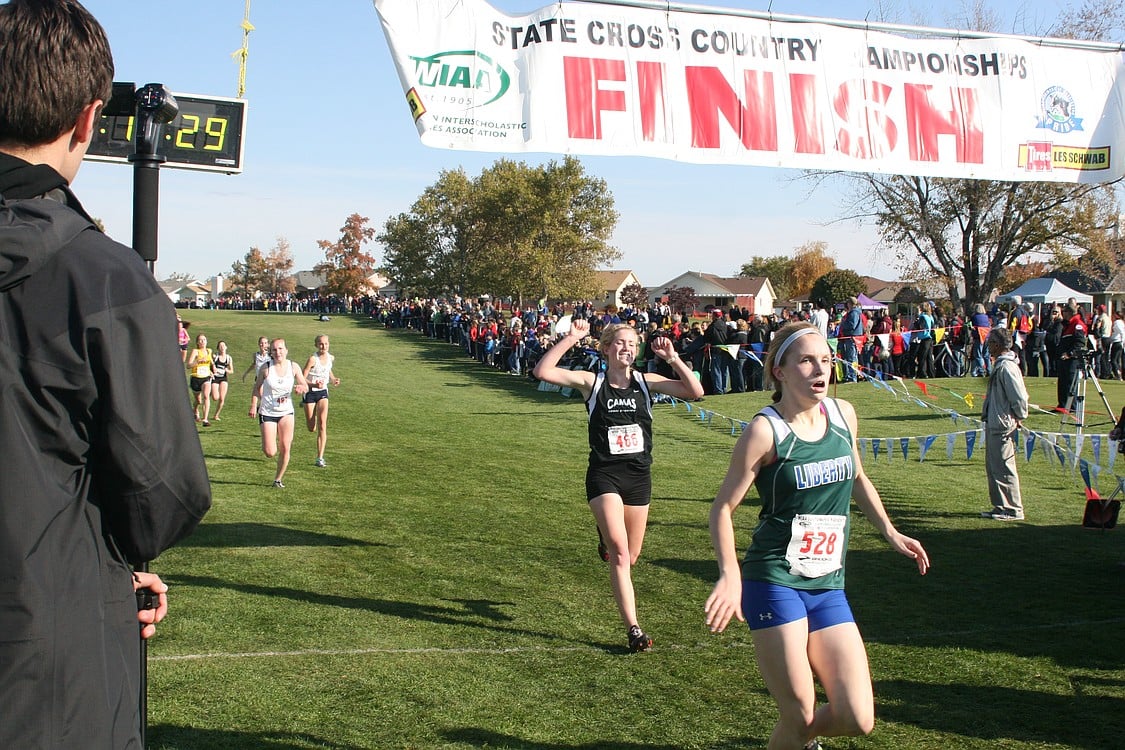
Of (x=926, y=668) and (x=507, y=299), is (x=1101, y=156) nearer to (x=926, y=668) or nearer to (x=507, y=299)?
(x=926, y=668)

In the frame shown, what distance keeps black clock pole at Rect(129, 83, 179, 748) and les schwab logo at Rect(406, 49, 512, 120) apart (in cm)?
290

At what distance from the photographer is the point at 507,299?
87062 mm

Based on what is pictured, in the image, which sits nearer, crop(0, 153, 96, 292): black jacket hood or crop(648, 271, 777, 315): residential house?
crop(0, 153, 96, 292): black jacket hood

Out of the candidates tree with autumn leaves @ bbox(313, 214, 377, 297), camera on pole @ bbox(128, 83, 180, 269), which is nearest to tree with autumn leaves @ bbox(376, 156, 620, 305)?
tree with autumn leaves @ bbox(313, 214, 377, 297)

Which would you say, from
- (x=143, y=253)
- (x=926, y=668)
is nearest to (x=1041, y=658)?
(x=926, y=668)

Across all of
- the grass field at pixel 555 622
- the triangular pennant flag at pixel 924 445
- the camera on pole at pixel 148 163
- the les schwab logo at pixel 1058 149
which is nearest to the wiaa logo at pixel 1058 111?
the les schwab logo at pixel 1058 149

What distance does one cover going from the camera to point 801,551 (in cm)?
425

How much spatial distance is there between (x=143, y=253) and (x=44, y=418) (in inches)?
56.3

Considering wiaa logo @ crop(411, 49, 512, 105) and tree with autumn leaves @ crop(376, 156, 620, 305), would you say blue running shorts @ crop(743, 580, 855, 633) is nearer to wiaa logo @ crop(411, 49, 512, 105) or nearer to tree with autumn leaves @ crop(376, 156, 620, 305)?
wiaa logo @ crop(411, 49, 512, 105)

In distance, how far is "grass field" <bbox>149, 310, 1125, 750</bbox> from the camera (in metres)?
5.25

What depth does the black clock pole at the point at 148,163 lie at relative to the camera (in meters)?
2.92

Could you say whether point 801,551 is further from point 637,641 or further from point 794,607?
point 637,641

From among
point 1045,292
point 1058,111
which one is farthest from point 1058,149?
point 1045,292

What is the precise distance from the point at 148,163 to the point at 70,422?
5.26 feet
